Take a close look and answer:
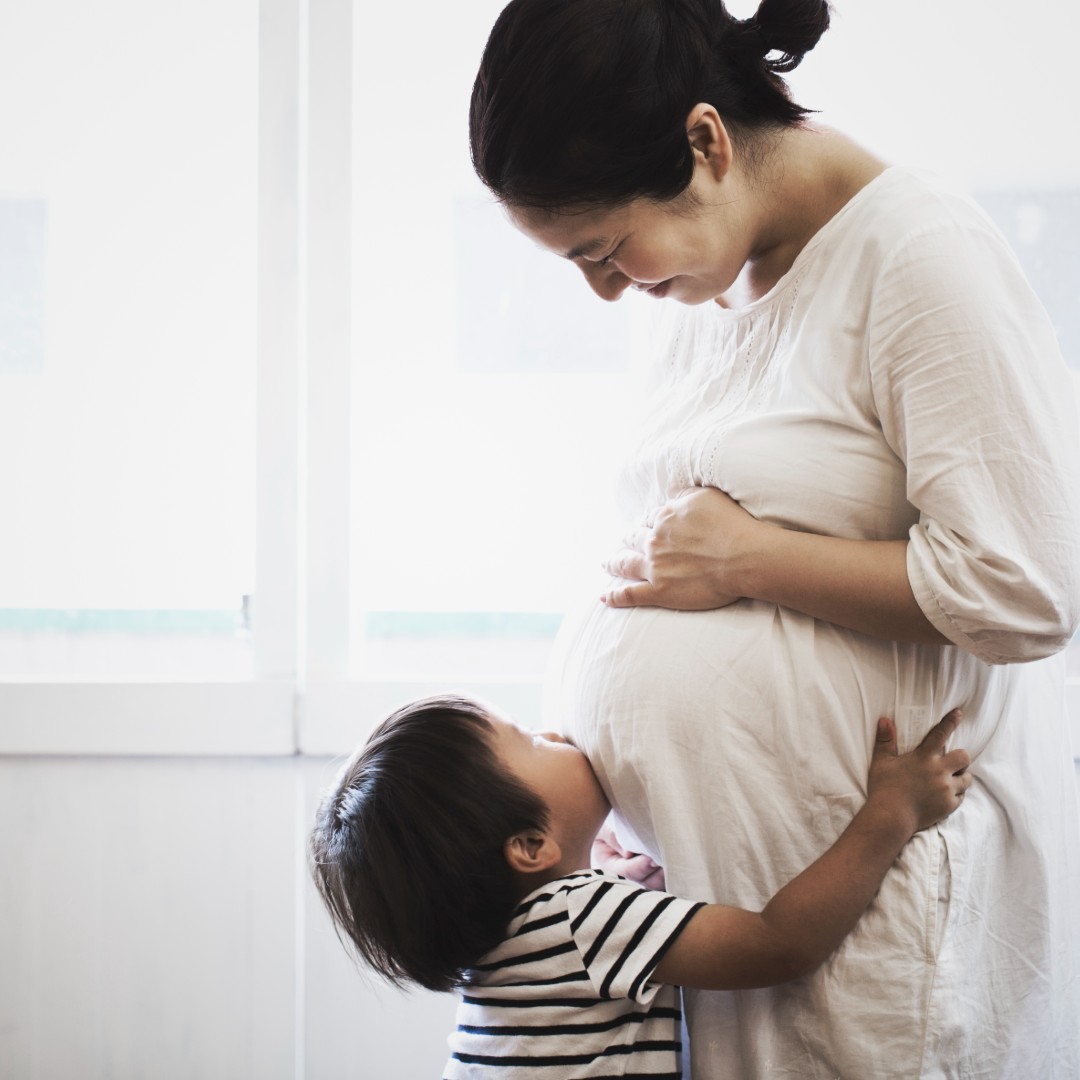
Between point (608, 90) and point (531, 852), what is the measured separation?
0.69 meters

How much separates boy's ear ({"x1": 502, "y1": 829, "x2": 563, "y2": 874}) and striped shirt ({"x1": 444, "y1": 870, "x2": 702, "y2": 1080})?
0.02 meters

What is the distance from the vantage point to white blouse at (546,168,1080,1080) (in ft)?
2.53

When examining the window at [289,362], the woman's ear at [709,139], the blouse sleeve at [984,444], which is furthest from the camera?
the window at [289,362]

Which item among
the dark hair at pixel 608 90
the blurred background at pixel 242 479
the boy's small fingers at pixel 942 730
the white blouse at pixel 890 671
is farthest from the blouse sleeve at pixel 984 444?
the blurred background at pixel 242 479

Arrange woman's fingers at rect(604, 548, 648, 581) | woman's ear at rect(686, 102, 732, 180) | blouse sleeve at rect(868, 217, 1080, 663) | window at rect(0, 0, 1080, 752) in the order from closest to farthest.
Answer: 1. blouse sleeve at rect(868, 217, 1080, 663)
2. woman's ear at rect(686, 102, 732, 180)
3. woman's fingers at rect(604, 548, 648, 581)
4. window at rect(0, 0, 1080, 752)

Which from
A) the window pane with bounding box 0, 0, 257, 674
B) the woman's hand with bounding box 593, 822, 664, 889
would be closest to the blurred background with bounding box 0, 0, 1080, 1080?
the window pane with bounding box 0, 0, 257, 674

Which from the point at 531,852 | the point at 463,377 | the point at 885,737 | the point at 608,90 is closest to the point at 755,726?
the point at 885,737

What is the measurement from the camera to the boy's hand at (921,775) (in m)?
0.85

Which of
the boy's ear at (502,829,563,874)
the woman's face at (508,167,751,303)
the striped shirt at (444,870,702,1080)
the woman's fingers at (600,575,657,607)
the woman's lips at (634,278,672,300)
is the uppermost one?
the woman's face at (508,167,751,303)

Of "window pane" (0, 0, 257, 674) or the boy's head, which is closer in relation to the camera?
the boy's head

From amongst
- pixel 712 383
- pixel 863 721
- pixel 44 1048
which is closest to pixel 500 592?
pixel 712 383

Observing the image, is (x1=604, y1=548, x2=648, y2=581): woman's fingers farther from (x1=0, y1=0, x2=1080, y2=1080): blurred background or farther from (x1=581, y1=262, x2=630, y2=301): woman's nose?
(x1=0, y1=0, x2=1080, y2=1080): blurred background

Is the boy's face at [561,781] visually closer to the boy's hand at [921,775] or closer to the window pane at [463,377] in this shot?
the boy's hand at [921,775]

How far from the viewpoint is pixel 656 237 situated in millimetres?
913
